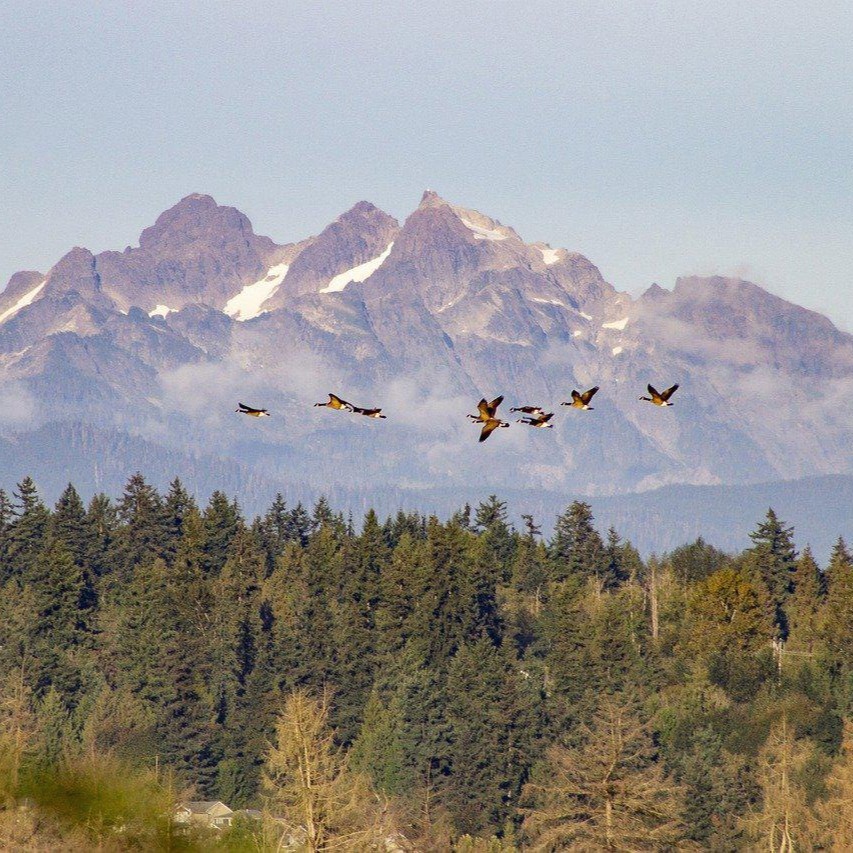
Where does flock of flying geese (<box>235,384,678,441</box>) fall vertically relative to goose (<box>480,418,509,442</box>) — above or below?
above

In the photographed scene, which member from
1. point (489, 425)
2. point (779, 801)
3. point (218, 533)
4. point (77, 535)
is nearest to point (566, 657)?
point (218, 533)

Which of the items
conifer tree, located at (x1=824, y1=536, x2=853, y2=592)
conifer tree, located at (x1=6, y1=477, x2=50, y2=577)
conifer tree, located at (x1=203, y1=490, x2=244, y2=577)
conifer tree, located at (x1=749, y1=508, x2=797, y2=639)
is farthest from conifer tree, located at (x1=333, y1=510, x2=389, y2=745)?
conifer tree, located at (x1=824, y1=536, x2=853, y2=592)

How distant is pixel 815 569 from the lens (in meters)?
153

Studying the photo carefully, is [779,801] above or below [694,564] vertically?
below

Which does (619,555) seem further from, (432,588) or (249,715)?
(249,715)

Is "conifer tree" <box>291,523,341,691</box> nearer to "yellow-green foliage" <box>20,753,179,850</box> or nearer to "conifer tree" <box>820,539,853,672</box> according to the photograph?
"conifer tree" <box>820,539,853,672</box>

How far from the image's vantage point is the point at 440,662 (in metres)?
133

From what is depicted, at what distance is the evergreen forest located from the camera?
11175 cm

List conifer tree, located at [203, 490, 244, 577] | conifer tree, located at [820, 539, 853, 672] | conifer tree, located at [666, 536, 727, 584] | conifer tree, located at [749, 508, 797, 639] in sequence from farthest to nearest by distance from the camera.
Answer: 1. conifer tree, located at [666, 536, 727, 584]
2. conifer tree, located at [203, 490, 244, 577]
3. conifer tree, located at [749, 508, 797, 639]
4. conifer tree, located at [820, 539, 853, 672]

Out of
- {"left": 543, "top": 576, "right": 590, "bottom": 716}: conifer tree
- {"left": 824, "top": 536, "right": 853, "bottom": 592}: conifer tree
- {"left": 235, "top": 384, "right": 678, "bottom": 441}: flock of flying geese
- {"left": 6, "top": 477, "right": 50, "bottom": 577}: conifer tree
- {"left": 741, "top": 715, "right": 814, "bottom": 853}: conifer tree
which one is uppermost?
{"left": 6, "top": 477, "right": 50, "bottom": 577}: conifer tree

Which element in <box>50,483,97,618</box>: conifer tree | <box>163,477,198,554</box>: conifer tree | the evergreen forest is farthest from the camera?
<box>163,477,198,554</box>: conifer tree

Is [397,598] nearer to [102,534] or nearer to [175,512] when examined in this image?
[102,534]

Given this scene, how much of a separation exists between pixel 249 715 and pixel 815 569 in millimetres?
50524

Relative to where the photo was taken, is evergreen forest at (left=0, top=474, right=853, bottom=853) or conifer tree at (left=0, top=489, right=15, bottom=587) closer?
evergreen forest at (left=0, top=474, right=853, bottom=853)
